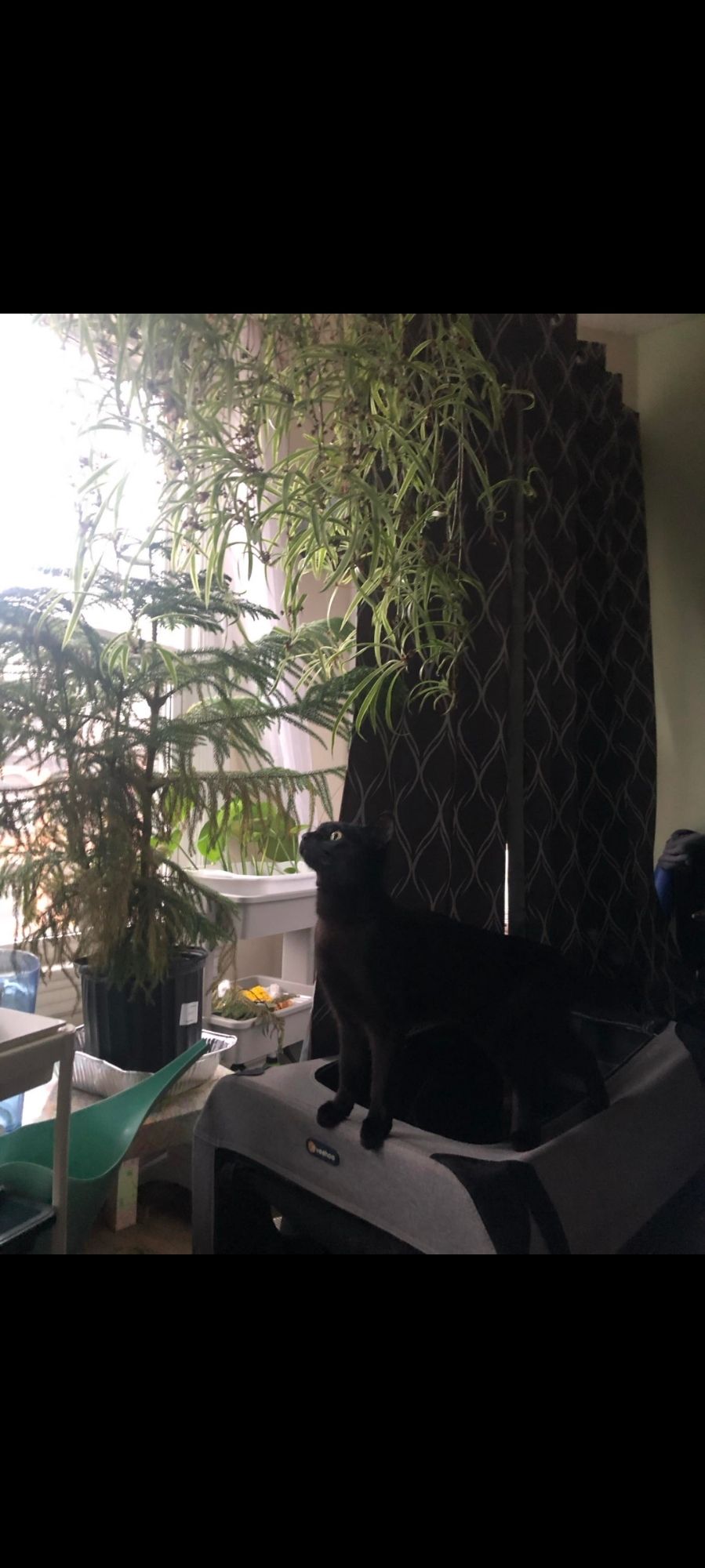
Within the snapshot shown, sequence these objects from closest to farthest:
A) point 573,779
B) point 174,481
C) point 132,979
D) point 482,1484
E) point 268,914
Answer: point 482,1484 < point 174,481 < point 132,979 < point 268,914 < point 573,779

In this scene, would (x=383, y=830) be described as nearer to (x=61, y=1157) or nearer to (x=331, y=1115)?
(x=331, y=1115)

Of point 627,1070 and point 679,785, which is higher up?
point 679,785

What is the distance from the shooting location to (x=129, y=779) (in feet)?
2.67

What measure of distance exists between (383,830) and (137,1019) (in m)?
0.39

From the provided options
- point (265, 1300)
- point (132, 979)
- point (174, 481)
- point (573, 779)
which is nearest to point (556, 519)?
point (573, 779)

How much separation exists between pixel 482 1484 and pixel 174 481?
0.62 meters

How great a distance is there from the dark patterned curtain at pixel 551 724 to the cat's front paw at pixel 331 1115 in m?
0.31

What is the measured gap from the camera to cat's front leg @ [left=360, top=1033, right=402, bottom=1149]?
555 mm

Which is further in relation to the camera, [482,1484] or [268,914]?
[268,914]

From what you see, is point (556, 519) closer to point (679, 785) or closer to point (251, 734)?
point (679, 785)

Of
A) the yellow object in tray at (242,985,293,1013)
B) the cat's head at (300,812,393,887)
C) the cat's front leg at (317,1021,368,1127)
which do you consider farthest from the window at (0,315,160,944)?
the yellow object in tray at (242,985,293,1013)

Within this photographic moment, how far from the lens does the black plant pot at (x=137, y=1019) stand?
2.76 feet

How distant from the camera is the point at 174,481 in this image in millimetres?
594

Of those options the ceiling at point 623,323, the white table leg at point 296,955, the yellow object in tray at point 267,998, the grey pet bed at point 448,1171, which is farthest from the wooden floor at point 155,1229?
the ceiling at point 623,323
